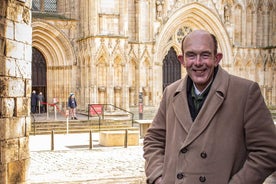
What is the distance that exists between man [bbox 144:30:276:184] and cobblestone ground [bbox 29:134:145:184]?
6159mm

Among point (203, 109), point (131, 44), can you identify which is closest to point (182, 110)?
point (203, 109)

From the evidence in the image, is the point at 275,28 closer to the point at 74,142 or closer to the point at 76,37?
the point at 76,37

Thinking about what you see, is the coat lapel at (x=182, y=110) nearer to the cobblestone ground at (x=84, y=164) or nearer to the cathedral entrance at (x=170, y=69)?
the cobblestone ground at (x=84, y=164)

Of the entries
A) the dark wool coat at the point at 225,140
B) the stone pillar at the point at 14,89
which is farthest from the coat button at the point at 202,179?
the stone pillar at the point at 14,89

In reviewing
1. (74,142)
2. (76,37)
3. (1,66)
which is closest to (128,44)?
(76,37)

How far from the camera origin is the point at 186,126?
112 inches

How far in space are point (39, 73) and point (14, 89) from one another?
16.8 metres

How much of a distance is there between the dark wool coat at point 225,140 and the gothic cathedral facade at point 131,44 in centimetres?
1936

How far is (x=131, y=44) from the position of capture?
2422 cm

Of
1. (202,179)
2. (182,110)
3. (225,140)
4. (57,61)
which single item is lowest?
(202,179)

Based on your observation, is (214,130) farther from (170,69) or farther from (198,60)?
(170,69)

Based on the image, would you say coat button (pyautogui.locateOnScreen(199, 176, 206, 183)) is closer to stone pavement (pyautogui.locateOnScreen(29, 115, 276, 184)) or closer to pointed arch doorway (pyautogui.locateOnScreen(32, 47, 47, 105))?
stone pavement (pyautogui.locateOnScreen(29, 115, 276, 184))

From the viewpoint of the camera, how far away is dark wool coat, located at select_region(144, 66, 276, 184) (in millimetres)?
2711

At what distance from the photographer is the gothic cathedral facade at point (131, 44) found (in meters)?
22.4
